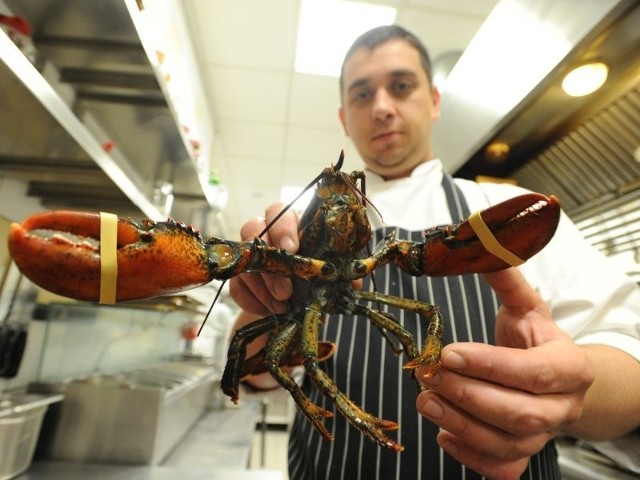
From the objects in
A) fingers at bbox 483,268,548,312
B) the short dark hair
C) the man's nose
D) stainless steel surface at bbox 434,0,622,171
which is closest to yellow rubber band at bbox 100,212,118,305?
fingers at bbox 483,268,548,312

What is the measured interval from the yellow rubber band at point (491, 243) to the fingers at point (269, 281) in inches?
13.5

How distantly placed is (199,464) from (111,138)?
1.79 meters

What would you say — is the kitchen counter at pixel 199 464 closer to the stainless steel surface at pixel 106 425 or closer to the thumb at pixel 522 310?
the stainless steel surface at pixel 106 425

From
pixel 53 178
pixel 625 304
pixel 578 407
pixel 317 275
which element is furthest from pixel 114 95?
pixel 625 304

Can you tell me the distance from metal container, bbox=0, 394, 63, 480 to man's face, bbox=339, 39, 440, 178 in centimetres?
164

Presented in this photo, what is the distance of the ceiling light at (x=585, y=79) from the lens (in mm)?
1282

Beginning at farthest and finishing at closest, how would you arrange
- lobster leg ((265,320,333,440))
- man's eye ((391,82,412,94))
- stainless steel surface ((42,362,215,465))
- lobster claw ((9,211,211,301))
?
1. stainless steel surface ((42,362,215,465))
2. man's eye ((391,82,412,94))
3. lobster leg ((265,320,333,440))
4. lobster claw ((9,211,211,301))

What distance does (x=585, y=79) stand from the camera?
4.37ft

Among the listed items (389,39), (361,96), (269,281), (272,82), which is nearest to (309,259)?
(269,281)

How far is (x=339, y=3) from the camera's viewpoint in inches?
101

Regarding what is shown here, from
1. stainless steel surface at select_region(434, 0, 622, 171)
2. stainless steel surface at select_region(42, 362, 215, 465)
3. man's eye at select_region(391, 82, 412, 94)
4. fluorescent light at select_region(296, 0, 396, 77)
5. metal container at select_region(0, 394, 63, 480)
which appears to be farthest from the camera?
fluorescent light at select_region(296, 0, 396, 77)

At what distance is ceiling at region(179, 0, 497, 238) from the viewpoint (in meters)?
2.70

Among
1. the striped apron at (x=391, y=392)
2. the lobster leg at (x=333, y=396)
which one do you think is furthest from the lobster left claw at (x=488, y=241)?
the striped apron at (x=391, y=392)

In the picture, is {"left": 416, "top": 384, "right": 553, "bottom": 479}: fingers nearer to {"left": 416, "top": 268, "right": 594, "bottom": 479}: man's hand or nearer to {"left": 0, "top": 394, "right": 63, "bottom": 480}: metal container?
{"left": 416, "top": 268, "right": 594, "bottom": 479}: man's hand
